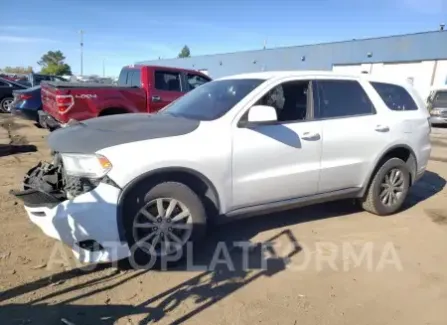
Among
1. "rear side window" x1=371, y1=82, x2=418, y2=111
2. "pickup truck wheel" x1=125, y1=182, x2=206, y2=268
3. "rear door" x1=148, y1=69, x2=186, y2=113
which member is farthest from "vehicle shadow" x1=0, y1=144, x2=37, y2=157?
"rear side window" x1=371, y1=82, x2=418, y2=111

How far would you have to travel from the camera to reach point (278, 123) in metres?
4.09

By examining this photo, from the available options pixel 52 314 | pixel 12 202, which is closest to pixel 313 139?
pixel 52 314

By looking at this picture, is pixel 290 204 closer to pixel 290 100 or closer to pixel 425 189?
pixel 290 100

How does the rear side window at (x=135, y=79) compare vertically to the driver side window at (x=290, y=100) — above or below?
above

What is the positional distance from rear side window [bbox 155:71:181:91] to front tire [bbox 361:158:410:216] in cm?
544

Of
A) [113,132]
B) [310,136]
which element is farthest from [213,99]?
[113,132]

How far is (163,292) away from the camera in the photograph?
10.6 feet

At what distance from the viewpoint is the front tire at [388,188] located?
5047 mm

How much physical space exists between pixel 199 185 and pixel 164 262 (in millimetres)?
762

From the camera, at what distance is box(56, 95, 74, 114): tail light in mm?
7516

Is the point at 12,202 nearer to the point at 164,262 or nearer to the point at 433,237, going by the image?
the point at 164,262

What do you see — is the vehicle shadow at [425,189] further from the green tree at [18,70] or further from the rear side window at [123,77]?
the green tree at [18,70]

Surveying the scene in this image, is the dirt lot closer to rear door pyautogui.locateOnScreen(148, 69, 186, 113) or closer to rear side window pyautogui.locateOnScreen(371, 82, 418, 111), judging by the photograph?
rear side window pyautogui.locateOnScreen(371, 82, 418, 111)

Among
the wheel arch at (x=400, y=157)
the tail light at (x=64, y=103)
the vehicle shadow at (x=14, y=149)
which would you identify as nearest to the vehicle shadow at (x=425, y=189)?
the wheel arch at (x=400, y=157)
